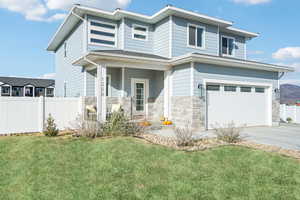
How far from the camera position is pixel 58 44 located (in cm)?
1627

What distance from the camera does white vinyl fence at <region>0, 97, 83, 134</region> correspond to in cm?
777

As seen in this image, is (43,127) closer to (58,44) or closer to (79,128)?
(79,128)

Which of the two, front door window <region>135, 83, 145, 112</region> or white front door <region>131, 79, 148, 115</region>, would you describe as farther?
front door window <region>135, 83, 145, 112</region>

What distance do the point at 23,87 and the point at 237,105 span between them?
2759 cm

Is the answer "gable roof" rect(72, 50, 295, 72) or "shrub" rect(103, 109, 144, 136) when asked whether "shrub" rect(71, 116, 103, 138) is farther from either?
"gable roof" rect(72, 50, 295, 72)

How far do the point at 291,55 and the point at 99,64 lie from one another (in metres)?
29.4

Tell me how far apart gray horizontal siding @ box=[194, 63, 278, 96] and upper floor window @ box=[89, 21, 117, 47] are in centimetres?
547

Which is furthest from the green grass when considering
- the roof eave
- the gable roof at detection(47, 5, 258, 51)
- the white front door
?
the gable roof at detection(47, 5, 258, 51)

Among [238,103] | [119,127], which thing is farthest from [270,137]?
[119,127]

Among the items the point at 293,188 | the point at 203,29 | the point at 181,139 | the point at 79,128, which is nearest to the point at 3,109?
the point at 79,128

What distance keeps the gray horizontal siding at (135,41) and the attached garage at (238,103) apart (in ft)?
15.8

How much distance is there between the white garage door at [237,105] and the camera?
9.64 meters

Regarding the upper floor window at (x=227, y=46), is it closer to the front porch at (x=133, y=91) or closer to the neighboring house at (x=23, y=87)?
the front porch at (x=133, y=91)

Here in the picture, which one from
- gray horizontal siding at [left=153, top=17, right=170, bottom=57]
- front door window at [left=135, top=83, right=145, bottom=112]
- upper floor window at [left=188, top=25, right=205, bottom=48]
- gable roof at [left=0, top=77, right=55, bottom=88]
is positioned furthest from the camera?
gable roof at [left=0, top=77, right=55, bottom=88]
